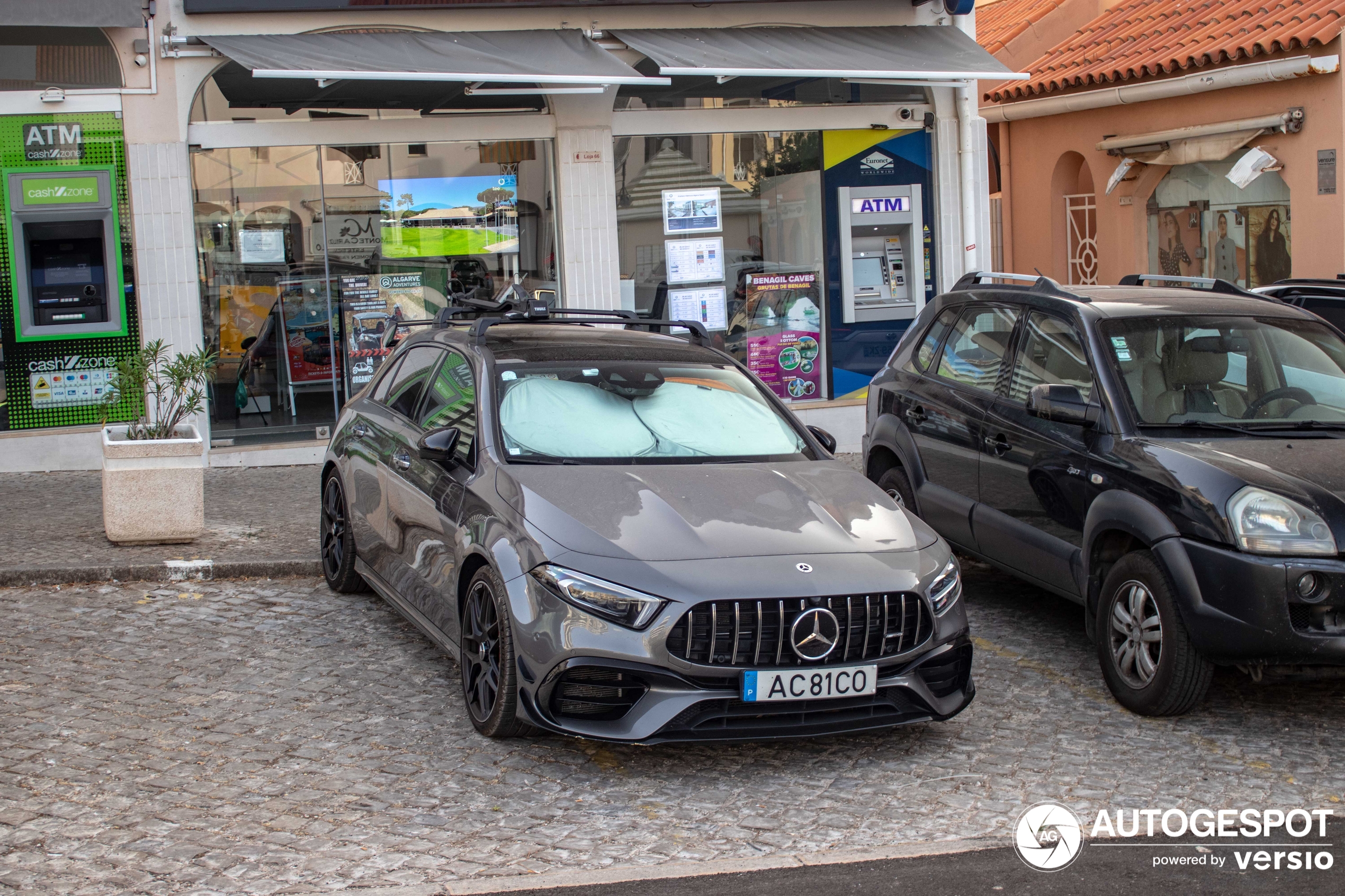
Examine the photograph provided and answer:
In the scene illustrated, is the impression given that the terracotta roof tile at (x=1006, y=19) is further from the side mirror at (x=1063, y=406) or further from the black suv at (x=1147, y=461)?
the side mirror at (x=1063, y=406)

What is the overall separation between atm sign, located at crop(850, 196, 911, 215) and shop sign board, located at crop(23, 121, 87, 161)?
271 inches

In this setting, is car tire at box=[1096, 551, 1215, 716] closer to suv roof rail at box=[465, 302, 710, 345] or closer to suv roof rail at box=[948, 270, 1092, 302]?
suv roof rail at box=[948, 270, 1092, 302]

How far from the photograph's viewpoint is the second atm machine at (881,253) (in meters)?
13.5

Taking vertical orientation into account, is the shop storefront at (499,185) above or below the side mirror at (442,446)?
above

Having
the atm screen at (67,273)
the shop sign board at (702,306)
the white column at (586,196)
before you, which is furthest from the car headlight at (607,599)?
the shop sign board at (702,306)

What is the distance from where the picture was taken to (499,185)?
41.5 ft

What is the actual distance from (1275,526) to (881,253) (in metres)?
8.80

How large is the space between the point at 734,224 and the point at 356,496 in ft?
22.5

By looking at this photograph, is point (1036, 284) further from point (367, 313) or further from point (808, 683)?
point (367, 313)

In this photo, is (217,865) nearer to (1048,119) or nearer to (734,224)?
(734,224)

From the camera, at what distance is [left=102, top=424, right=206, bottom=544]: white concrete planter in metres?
8.62

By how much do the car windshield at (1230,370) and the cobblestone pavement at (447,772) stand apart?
47.7 inches

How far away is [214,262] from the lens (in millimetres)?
11977

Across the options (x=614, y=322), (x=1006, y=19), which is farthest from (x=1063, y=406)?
(x=1006, y=19)
